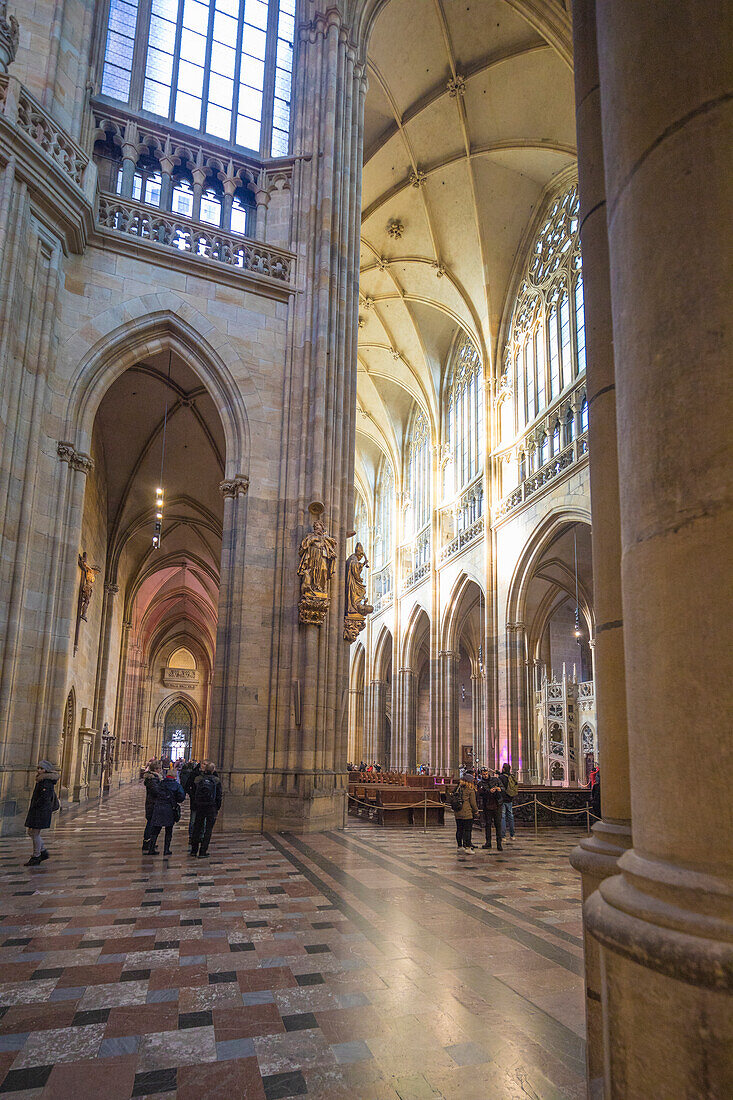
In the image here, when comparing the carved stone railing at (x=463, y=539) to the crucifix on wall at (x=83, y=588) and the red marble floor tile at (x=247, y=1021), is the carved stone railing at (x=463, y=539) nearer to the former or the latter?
the crucifix on wall at (x=83, y=588)

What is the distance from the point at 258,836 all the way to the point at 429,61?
20751mm

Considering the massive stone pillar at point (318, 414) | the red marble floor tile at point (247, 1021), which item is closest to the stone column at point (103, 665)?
the massive stone pillar at point (318, 414)

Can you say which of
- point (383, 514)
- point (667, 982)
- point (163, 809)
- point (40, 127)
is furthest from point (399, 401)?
point (667, 982)

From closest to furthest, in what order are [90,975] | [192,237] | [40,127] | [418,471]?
[90,975]
[40,127]
[192,237]
[418,471]

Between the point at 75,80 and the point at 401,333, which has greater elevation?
the point at 401,333

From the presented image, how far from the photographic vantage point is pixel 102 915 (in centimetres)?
571

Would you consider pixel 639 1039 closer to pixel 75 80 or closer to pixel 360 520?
pixel 75 80

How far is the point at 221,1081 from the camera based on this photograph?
2945mm

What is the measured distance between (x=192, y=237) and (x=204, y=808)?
10475 mm

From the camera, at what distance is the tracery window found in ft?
48.1

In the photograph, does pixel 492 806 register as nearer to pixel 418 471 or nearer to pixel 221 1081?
pixel 221 1081

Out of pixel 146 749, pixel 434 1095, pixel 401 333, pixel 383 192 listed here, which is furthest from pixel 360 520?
pixel 434 1095

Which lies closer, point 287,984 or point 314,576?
point 287,984

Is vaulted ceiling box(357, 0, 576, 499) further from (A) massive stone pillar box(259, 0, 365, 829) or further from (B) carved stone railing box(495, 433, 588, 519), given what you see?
(B) carved stone railing box(495, 433, 588, 519)
